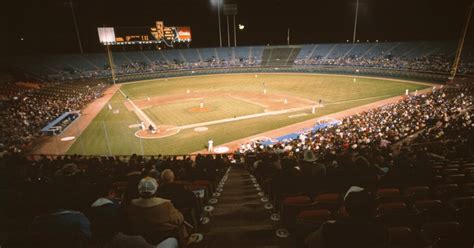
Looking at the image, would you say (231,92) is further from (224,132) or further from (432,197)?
(432,197)

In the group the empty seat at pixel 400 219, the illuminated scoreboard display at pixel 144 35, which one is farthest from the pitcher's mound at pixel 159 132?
the illuminated scoreboard display at pixel 144 35

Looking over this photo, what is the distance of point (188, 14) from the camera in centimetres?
8131

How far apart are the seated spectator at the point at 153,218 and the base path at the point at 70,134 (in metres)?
25.2

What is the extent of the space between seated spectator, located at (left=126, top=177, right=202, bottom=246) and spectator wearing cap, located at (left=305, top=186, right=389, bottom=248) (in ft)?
6.70

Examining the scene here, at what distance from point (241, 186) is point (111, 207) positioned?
5.64 meters

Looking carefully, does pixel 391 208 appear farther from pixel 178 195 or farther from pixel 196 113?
pixel 196 113

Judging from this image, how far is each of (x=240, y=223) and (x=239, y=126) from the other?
2551 cm

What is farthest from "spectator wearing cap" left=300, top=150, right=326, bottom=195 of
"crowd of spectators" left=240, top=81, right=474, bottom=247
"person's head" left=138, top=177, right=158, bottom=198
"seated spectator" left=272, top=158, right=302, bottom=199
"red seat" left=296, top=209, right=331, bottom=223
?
"person's head" left=138, top=177, right=158, bottom=198

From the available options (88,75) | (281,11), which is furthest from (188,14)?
(88,75)

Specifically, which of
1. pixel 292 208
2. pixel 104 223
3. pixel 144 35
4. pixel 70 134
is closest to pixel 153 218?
pixel 104 223

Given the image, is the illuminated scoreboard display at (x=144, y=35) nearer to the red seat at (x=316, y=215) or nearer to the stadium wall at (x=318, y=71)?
the stadium wall at (x=318, y=71)

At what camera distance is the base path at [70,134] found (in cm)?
2555

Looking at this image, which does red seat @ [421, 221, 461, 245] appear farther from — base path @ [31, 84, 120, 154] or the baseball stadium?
base path @ [31, 84, 120, 154]

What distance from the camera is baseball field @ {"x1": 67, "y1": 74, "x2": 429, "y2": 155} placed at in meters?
27.7
